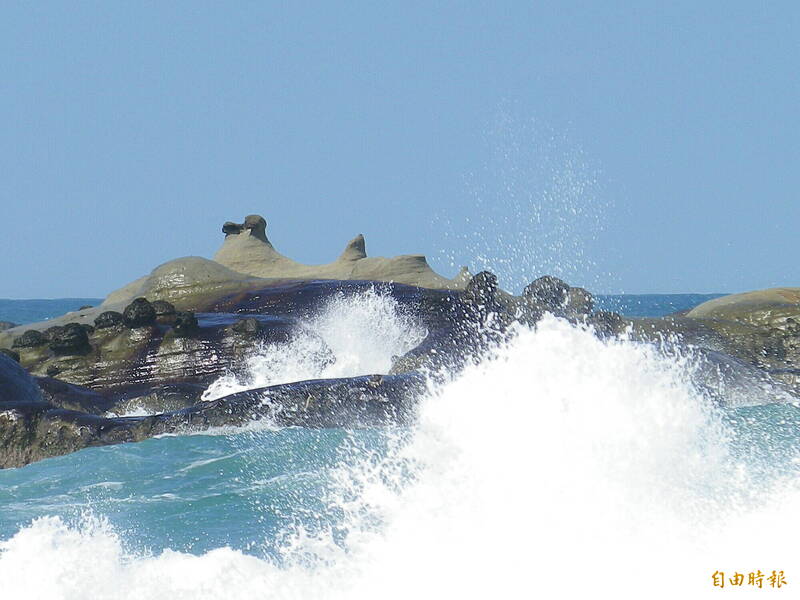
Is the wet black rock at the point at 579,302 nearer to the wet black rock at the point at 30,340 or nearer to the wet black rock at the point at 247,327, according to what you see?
the wet black rock at the point at 247,327

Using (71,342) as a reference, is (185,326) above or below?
above

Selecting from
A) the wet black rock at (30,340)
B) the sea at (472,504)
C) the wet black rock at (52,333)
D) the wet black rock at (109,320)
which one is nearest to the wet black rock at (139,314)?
the wet black rock at (109,320)

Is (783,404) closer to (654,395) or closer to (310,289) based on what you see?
(654,395)

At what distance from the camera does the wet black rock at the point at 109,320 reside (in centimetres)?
2442

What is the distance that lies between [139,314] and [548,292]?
8050 millimetres

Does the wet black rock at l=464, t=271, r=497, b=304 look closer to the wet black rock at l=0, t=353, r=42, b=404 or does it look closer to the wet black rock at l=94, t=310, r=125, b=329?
the wet black rock at l=94, t=310, r=125, b=329

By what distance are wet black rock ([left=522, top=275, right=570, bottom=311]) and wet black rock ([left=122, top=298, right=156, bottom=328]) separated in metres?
7.45

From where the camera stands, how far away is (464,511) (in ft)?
31.0

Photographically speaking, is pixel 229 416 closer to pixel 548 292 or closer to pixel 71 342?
pixel 548 292

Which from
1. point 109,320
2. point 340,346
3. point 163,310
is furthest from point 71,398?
point 340,346

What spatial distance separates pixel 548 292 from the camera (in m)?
22.2

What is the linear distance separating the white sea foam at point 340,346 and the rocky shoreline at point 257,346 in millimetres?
259

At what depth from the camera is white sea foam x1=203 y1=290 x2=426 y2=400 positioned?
901 inches

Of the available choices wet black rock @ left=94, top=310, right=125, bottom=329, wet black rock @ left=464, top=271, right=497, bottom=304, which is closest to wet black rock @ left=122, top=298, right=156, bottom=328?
wet black rock @ left=94, top=310, right=125, bottom=329
